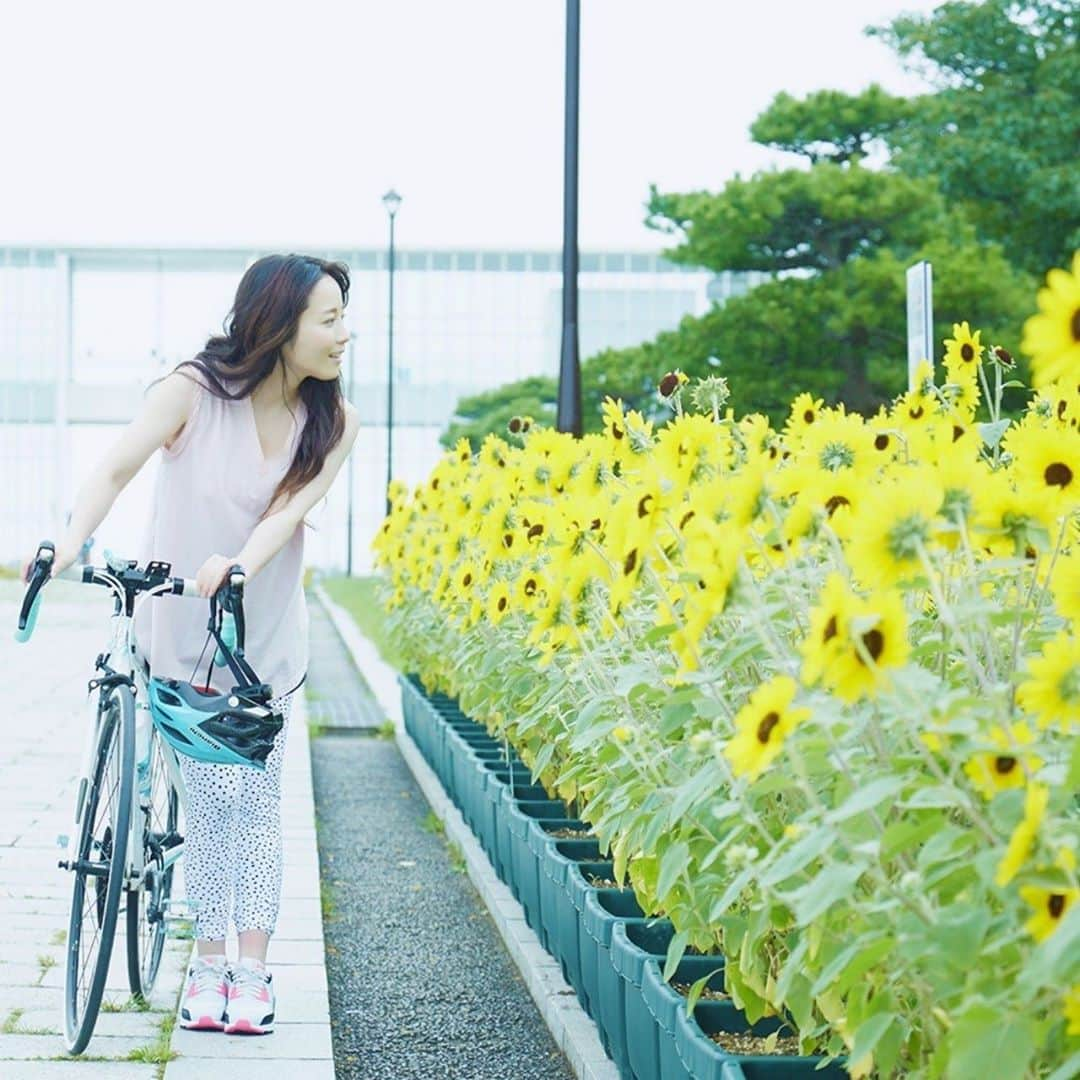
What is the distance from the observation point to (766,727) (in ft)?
6.32

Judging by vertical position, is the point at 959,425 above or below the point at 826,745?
above

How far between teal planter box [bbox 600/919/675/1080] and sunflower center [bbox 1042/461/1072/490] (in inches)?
50.3

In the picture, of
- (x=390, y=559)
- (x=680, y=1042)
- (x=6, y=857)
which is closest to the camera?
(x=680, y=1042)

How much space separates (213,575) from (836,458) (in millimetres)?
1198

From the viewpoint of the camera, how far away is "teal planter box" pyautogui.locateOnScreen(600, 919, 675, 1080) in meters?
3.17

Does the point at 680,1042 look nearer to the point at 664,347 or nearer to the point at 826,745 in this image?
the point at 826,745

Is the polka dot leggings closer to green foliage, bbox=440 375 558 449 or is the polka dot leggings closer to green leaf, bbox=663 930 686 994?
green leaf, bbox=663 930 686 994

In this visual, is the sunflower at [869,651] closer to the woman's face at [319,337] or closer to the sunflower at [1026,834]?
the sunflower at [1026,834]

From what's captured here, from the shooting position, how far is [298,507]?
150 inches

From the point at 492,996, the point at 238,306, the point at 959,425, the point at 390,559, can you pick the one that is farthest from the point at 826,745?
the point at 390,559

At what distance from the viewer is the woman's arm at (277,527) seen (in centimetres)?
350

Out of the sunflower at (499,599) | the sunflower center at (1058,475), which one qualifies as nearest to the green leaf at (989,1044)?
the sunflower center at (1058,475)

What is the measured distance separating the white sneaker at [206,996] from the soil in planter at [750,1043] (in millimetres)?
1193

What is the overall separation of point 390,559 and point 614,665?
220 inches
